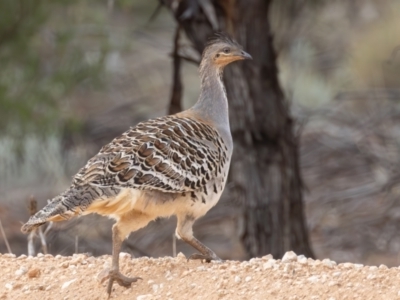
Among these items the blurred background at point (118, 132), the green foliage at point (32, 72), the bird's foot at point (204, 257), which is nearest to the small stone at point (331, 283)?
the bird's foot at point (204, 257)

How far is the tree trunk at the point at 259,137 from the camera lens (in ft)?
35.9

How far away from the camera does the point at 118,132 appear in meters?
16.4

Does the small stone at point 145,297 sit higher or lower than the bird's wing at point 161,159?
lower

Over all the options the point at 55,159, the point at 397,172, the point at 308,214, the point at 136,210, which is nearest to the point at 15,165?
the point at 55,159

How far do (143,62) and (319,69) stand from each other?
177 inches

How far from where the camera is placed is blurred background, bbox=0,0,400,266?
43.9ft

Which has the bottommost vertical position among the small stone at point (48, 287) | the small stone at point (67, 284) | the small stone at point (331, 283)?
the small stone at point (331, 283)

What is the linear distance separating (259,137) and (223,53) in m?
3.22

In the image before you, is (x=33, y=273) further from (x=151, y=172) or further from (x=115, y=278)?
(x=151, y=172)

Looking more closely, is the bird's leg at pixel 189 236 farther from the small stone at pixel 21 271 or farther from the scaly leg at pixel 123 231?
the small stone at pixel 21 271

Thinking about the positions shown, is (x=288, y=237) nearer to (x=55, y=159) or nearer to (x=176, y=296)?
(x=176, y=296)

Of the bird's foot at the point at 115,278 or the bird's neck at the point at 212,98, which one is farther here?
the bird's neck at the point at 212,98

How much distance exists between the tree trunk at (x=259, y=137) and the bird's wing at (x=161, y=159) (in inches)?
147

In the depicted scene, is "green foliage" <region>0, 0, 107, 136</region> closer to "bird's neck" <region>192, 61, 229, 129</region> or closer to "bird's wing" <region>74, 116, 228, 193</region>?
"bird's neck" <region>192, 61, 229, 129</region>
